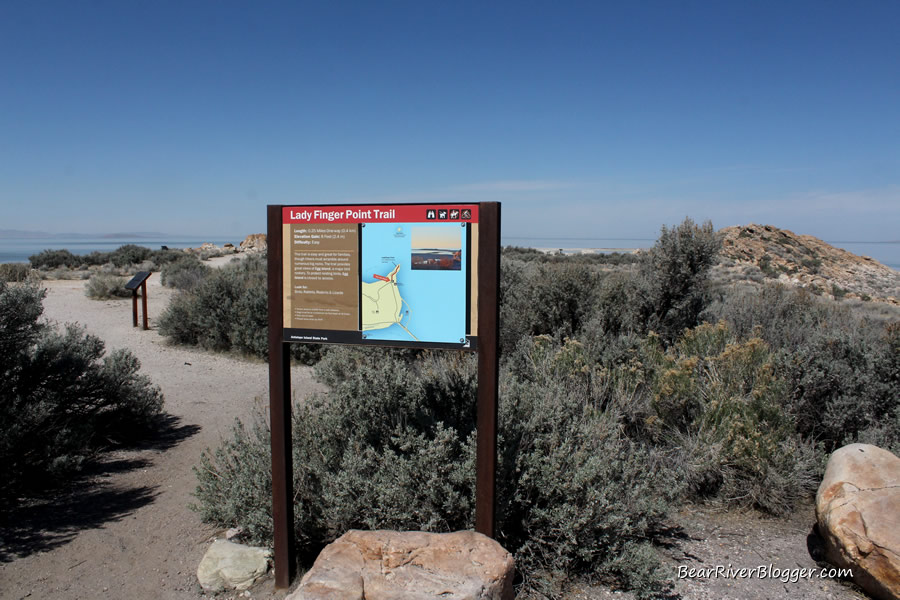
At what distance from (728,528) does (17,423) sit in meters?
5.86

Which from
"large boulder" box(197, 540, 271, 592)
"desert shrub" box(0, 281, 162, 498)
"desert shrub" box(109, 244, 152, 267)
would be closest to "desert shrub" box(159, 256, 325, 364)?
"desert shrub" box(0, 281, 162, 498)

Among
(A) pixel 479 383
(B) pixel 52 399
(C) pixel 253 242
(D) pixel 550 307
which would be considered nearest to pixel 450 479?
(A) pixel 479 383

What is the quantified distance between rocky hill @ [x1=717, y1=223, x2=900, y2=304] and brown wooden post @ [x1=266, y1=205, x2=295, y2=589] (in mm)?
19207

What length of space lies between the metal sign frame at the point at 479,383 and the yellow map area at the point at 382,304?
0.45 m

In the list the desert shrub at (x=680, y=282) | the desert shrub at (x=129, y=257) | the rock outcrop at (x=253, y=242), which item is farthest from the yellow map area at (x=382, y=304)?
the rock outcrop at (x=253, y=242)

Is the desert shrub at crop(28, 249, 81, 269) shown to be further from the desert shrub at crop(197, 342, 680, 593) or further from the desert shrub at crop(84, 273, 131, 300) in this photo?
the desert shrub at crop(197, 342, 680, 593)

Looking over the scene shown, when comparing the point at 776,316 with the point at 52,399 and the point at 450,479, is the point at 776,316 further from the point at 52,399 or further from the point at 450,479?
the point at 52,399

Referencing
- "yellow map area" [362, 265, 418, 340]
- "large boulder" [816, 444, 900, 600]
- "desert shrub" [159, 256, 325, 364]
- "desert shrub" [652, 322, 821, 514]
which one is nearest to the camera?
"yellow map area" [362, 265, 418, 340]

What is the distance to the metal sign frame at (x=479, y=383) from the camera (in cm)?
312

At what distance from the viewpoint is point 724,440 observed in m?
4.88

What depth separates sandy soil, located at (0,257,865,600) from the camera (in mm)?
3660

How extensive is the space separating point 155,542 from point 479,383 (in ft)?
9.33

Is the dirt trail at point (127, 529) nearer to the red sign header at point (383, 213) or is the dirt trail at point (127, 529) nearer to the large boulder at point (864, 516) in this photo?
the red sign header at point (383, 213)

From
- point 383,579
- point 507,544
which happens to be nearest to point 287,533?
point 383,579
